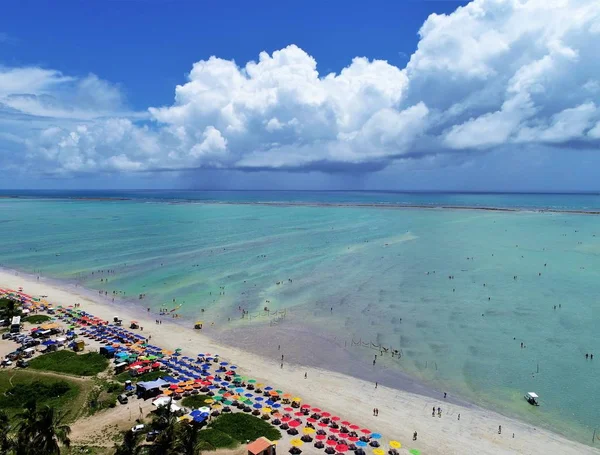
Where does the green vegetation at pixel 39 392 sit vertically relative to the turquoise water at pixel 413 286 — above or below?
below

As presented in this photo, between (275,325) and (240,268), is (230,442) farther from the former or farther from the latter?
(240,268)

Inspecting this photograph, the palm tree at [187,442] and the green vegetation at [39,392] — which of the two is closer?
the palm tree at [187,442]

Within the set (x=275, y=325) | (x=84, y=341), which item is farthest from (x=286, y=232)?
(x=84, y=341)

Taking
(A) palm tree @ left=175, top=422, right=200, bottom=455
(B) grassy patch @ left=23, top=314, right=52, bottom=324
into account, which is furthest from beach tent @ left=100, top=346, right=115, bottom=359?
(A) palm tree @ left=175, top=422, right=200, bottom=455

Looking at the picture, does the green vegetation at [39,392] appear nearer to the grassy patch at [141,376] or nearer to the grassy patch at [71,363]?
the grassy patch at [71,363]

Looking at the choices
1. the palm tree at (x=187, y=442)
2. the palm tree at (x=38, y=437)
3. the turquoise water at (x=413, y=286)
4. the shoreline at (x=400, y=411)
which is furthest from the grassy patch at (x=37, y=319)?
the palm tree at (x=187, y=442)

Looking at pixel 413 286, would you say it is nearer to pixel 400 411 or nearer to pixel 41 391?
pixel 400 411

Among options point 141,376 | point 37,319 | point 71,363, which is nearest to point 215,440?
point 141,376
